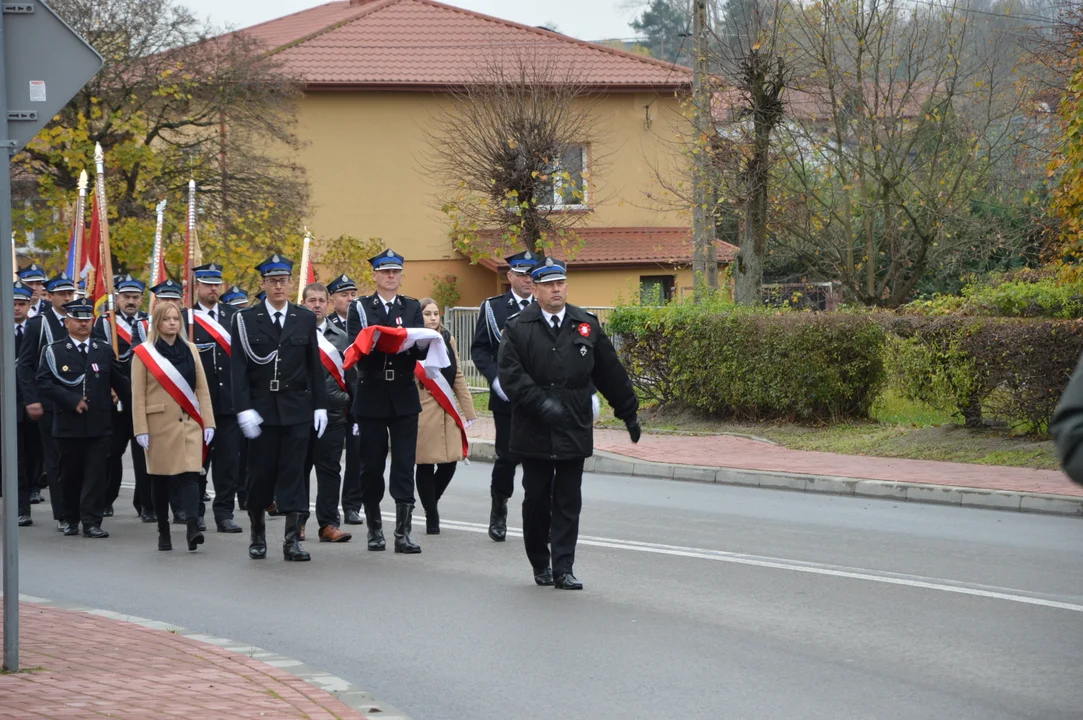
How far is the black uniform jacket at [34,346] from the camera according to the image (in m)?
12.4

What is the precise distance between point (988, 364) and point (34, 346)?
9406 millimetres

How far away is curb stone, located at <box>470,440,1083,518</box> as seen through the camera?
41.3 ft

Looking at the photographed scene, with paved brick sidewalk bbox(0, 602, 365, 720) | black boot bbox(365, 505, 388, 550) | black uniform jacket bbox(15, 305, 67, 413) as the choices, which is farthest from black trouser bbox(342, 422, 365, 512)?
paved brick sidewalk bbox(0, 602, 365, 720)

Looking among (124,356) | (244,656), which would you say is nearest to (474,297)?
(124,356)

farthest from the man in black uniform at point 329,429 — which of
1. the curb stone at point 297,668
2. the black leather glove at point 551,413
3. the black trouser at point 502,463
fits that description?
the curb stone at point 297,668

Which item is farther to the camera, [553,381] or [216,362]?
[216,362]

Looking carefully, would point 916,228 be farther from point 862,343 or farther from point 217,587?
point 217,587

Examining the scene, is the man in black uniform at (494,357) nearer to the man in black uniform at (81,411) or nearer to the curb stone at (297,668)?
the man in black uniform at (81,411)

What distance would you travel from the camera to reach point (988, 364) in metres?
15.4

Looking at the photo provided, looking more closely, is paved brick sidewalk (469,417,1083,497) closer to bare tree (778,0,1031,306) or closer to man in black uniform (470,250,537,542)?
man in black uniform (470,250,537,542)

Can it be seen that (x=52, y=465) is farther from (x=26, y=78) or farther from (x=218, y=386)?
(x=26, y=78)

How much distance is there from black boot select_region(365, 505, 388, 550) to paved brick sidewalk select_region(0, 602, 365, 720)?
317 cm

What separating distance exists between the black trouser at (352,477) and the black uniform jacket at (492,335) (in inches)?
65.0

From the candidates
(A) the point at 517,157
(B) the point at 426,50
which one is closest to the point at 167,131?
(A) the point at 517,157
